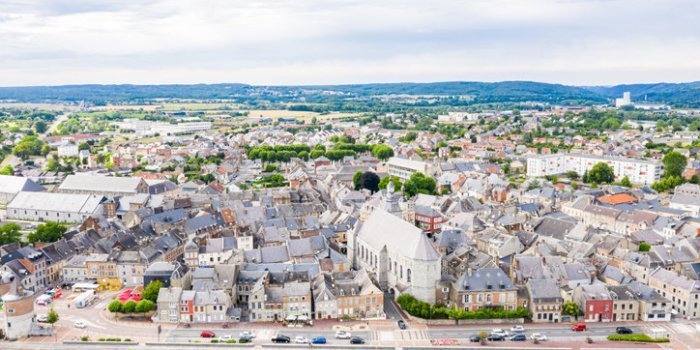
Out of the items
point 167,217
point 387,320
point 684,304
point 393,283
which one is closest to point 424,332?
point 387,320

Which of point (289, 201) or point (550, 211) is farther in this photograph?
point (289, 201)

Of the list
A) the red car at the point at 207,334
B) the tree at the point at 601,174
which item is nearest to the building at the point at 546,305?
the red car at the point at 207,334

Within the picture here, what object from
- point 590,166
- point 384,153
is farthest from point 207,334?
point 384,153

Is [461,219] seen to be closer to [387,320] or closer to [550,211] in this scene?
[550,211]

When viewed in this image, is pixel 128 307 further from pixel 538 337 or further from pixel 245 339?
pixel 538 337

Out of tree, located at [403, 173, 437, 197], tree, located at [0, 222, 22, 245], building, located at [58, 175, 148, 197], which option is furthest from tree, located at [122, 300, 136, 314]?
tree, located at [403, 173, 437, 197]

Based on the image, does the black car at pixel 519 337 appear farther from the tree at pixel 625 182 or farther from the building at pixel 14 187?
the building at pixel 14 187
